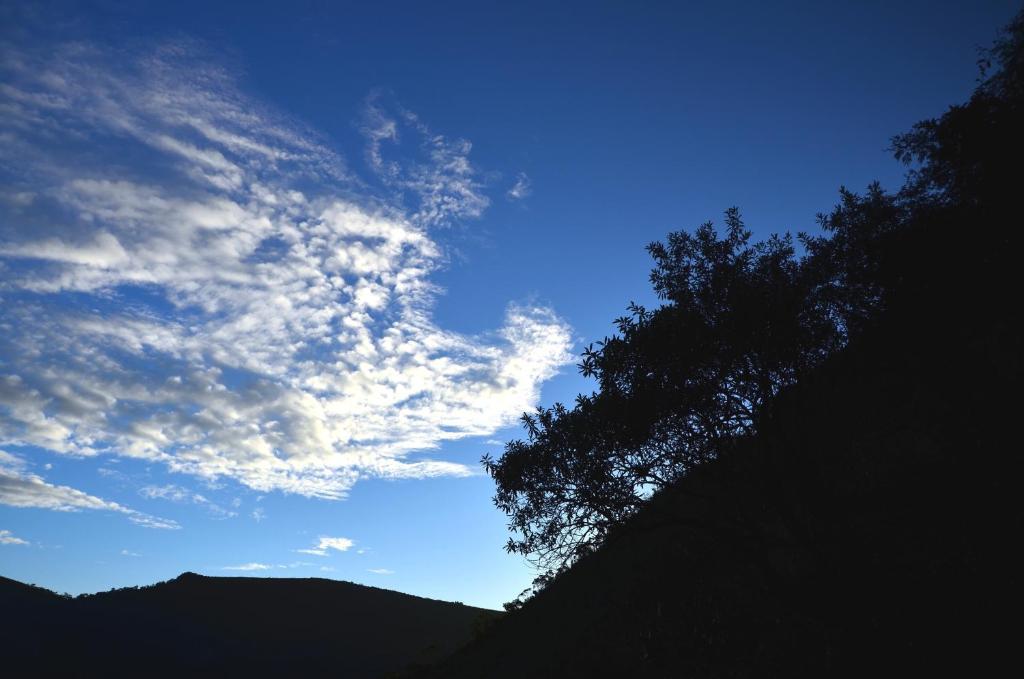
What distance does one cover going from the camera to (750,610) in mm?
16797

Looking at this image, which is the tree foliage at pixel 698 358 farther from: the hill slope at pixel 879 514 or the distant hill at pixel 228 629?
the distant hill at pixel 228 629

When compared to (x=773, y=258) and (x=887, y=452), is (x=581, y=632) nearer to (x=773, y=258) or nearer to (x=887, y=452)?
(x=887, y=452)

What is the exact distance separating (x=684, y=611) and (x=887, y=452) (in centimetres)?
953

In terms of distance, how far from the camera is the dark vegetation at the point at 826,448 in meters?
13.3

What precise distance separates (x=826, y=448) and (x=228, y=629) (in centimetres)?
6606

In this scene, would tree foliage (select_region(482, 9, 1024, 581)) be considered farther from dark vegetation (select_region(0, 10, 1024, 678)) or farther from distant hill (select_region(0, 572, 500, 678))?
distant hill (select_region(0, 572, 500, 678))

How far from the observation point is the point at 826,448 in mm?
19469

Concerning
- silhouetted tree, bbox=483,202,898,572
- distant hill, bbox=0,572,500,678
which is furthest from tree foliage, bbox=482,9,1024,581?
distant hill, bbox=0,572,500,678

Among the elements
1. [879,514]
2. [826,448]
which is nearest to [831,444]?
[826,448]

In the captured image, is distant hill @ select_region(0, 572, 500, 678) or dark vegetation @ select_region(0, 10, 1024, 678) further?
distant hill @ select_region(0, 572, 500, 678)

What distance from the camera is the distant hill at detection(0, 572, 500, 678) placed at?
144 ft

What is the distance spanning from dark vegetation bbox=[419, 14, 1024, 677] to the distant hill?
32.2 m

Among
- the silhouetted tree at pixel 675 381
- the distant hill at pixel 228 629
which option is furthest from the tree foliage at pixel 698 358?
the distant hill at pixel 228 629

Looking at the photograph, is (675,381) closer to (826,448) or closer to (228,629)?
(826,448)
